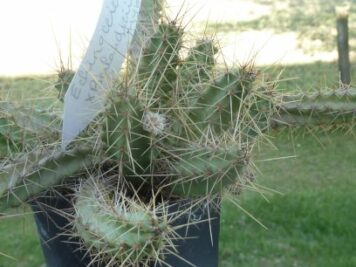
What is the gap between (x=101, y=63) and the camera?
40.4 inches

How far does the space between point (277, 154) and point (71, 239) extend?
6.29ft

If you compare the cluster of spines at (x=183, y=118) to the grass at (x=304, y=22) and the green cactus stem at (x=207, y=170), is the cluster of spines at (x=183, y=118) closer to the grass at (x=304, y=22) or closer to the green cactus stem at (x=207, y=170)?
the green cactus stem at (x=207, y=170)

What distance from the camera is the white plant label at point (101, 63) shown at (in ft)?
3.31

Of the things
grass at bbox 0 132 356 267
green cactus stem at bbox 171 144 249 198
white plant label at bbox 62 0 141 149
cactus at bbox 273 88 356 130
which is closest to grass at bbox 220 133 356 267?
grass at bbox 0 132 356 267

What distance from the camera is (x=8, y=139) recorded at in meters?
1.27

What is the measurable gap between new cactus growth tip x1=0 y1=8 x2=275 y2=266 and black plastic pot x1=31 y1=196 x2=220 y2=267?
0.05 metres

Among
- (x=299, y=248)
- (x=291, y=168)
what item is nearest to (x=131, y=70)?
(x=299, y=248)

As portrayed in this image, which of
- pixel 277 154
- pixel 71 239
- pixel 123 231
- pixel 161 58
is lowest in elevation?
pixel 277 154

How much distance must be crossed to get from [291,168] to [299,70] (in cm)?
122

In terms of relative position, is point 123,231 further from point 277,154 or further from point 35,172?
point 277,154

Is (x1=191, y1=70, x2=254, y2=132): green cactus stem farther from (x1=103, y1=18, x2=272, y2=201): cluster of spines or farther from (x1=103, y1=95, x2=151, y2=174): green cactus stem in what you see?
Answer: (x1=103, y1=95, x2=151, y2=174): green cactus stem

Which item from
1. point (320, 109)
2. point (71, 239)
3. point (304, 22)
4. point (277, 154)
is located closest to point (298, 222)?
point (277, 154)

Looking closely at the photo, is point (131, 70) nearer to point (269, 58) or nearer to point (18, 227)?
point (18, 227)

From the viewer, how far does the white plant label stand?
3.31 feet
